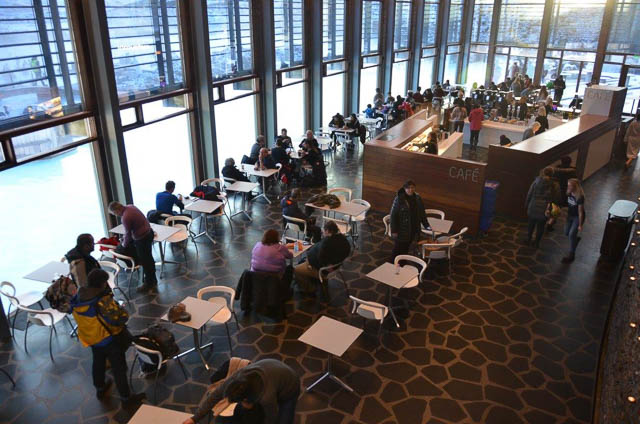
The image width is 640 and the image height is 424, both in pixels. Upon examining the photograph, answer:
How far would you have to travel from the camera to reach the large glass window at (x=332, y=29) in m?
15.3

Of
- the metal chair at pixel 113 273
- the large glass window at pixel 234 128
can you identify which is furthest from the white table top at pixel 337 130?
the metal chair at pixel 113 273

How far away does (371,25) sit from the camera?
17.9 m

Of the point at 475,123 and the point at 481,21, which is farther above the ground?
the point at 481,21

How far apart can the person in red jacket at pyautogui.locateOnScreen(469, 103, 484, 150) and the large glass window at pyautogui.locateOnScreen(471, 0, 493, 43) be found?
11748mm

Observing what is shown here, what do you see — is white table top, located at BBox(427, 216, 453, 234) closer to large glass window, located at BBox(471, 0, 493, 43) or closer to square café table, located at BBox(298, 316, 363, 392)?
square café table, located at BBox(298, 316, 363, 392)

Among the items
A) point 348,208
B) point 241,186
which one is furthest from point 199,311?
point 241,186

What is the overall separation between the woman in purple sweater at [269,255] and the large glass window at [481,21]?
73.0 ft

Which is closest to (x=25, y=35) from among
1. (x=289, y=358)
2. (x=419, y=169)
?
(x=289, y=358)

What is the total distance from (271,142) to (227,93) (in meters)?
2.35

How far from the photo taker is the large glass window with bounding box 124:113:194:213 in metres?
9.55

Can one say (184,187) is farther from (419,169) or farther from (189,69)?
(419,169)

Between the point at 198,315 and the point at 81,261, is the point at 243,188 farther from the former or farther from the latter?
the point at 198,315

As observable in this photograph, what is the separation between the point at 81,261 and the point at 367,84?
14370 mm

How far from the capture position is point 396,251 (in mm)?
7938
